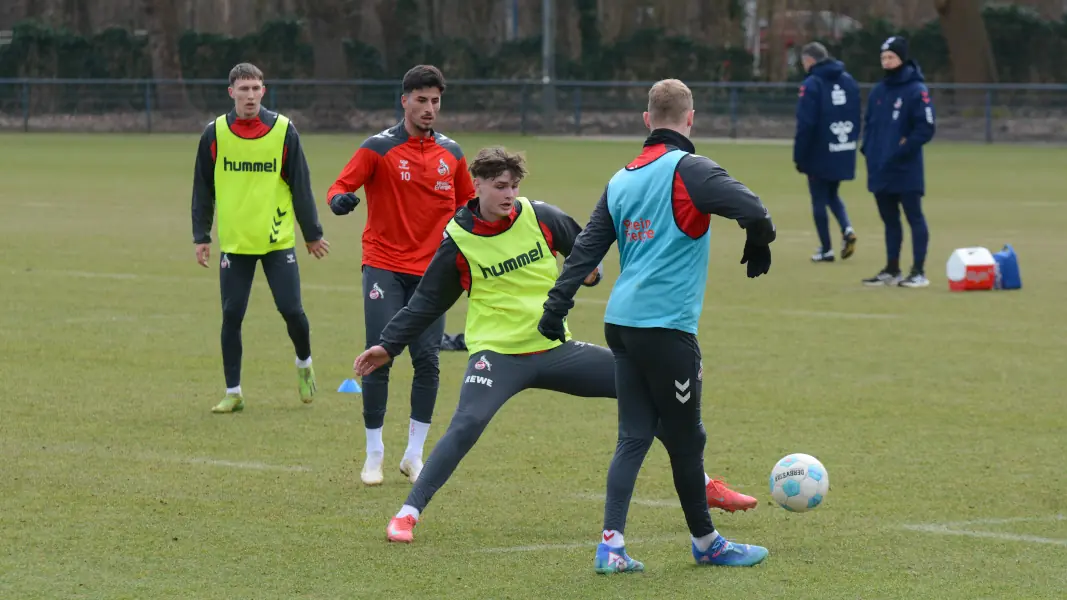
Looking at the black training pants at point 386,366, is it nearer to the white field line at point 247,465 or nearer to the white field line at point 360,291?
the white field line at point 247,465

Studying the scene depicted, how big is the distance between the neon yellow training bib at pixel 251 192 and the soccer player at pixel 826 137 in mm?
9006

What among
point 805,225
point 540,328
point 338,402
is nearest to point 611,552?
point 540,328

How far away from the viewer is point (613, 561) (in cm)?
641

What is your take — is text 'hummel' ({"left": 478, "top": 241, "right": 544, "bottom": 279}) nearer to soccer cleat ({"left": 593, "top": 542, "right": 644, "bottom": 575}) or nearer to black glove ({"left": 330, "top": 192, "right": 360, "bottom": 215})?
soccer cleat ({"left": 593, "top": 542, "right": 644, "bottom": 575})

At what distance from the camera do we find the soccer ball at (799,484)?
23.5ft

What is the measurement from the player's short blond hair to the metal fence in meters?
38.0

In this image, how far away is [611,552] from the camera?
21.1ft

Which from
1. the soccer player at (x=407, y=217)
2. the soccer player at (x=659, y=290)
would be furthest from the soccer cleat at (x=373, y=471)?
the soccer player at (x=659, y=290)

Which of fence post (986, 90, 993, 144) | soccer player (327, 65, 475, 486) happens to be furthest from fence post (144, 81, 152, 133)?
soccer player (327, 65, 475, 486)

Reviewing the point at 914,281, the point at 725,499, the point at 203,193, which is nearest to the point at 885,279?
the point at 914,281

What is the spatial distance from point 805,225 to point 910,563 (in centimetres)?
1620

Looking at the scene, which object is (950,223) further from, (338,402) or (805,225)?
(338,402)

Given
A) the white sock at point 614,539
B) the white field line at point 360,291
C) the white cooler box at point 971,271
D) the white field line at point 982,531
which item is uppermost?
the white sock at point 614,539

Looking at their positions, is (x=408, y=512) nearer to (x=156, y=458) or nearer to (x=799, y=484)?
(x=799, y=484)
